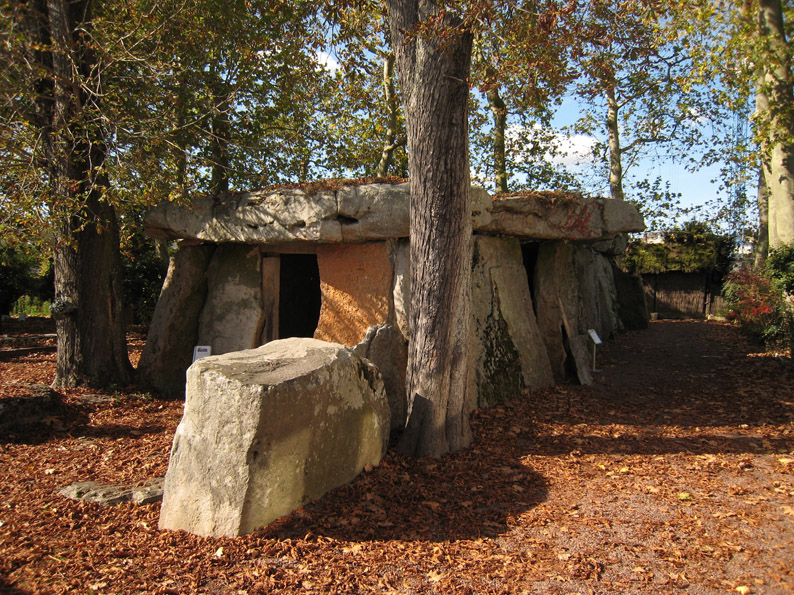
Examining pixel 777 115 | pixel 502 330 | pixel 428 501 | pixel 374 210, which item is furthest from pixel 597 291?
pixel 428 501

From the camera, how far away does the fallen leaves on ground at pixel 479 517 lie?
327 cm

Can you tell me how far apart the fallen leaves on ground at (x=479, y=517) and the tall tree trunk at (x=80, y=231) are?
0.83m

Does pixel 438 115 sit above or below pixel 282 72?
below

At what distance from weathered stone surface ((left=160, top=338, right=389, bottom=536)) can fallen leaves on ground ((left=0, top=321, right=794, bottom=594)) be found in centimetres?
15

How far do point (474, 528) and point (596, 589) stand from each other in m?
0.98

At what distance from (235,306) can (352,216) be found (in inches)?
98.9

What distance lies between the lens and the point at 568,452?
18.0ft

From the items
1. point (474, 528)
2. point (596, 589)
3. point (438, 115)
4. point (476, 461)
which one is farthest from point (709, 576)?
point (438, 115)

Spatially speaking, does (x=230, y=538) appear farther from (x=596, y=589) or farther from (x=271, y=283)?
(x=271, y=283)

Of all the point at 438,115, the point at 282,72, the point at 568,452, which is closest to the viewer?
the point at 438,115

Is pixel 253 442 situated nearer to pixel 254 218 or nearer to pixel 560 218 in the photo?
pixel 254 218

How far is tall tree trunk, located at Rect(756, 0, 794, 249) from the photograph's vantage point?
959 cm

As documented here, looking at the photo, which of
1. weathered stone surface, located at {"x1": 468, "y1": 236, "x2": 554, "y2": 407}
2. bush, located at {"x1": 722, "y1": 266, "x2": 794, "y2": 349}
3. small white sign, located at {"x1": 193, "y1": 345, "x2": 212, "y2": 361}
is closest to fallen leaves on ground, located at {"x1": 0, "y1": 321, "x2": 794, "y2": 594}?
weathered stone surface, located at {"x1": 468, "y1": 236, "x2": 554, "y2": 407}

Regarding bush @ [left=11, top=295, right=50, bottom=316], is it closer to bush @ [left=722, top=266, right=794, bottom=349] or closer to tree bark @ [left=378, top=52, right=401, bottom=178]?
tree bark @ [left=378, top=52, right=401, bottom=178]
